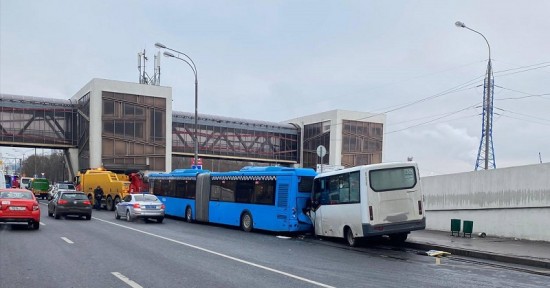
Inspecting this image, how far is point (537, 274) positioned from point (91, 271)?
9.74 m

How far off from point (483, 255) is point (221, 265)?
24.5 ft

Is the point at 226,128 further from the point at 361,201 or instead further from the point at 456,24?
the point at 361,201

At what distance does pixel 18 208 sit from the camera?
20469 mm

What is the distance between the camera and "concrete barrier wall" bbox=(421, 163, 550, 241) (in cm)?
1722

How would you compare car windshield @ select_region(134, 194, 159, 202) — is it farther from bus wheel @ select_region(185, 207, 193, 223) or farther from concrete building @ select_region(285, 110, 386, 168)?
concrete building @ select_region(285, 110, 386, 168)

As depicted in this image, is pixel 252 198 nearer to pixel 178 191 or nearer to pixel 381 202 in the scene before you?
pixel 381 202

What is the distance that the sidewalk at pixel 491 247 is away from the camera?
13.5 meters

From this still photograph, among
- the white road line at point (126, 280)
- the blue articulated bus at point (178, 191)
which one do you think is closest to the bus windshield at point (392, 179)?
the white road line at point (126, 280)

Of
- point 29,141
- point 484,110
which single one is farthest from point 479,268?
point 29,141

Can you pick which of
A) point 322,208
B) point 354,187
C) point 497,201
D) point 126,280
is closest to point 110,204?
point 322,208

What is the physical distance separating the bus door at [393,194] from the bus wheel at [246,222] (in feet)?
26.6

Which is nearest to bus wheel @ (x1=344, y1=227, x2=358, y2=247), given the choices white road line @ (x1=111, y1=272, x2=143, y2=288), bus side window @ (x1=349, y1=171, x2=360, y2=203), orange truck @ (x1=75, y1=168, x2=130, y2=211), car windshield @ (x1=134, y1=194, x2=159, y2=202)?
bus side window @ (x1=349, y1=171, x2=360, y2=203)

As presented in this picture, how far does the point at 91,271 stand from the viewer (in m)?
11.1

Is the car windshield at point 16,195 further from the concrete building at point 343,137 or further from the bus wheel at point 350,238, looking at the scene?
the concrete building at point 343,137
